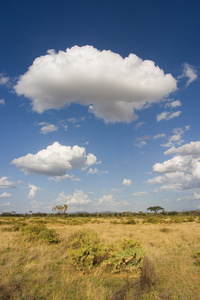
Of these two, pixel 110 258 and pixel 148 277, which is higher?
pixel 110 258

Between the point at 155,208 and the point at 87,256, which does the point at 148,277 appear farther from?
the point at 155,208

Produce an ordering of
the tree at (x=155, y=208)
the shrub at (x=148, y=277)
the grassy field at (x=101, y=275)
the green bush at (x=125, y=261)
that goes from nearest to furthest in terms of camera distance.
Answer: the grassy field at (x=101, y=275) < the shrub at (x=148, y=277) < the green bush at (x=125, y=261) < the tree at (x=155, y=208)

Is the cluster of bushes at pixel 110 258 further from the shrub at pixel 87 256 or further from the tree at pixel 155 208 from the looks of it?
the tree at pixel 155 208

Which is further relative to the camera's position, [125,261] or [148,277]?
[125,261]

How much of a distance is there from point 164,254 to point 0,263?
326 inches

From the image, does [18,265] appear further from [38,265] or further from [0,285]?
[0,285]

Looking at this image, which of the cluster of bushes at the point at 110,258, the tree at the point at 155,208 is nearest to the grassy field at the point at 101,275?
the cluster of bushes at the point at 110,258

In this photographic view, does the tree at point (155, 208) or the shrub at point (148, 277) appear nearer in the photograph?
the shrub at point (148, 277)

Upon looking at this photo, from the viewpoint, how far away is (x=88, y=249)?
9.11m

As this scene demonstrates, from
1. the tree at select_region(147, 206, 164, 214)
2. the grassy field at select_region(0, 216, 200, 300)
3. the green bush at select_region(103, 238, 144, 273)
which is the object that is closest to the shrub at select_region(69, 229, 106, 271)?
the grassy field at select_region(0, 216, 200, 300)

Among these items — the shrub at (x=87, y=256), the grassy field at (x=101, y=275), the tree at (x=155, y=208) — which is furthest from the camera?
the tree at (x=155, y=208)

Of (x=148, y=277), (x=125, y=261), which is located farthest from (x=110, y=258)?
(x=148, y=277)

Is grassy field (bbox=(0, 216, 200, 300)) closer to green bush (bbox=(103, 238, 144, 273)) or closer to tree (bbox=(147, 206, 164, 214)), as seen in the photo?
green bush (bbox=(103, 238, 144, 273))

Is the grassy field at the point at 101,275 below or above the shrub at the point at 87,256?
below
